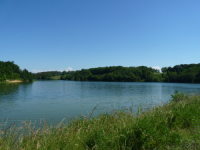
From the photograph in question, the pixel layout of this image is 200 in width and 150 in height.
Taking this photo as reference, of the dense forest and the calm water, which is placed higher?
the dense forest

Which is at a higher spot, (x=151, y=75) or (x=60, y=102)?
(x=151, y=75)

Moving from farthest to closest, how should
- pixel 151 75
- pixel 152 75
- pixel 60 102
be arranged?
pixel 152 75 → pixel 151 75 → pixel 60 102

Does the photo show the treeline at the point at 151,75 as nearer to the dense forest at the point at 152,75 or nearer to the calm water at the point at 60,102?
the dense forest at the point at 152,75

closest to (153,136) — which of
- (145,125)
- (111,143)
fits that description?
(145,125)

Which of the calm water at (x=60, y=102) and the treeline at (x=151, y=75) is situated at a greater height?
the treeline at (x=151, y=75)

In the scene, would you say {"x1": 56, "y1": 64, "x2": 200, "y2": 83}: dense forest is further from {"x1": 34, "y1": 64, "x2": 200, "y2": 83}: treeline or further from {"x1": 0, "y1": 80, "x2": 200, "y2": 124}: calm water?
{"x1": 0, "y1": 80, "x2": 200, "y2": 124}: calm water

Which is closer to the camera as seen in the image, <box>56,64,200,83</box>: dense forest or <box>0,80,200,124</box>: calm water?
<box>0,80,200,124</box>: calm water

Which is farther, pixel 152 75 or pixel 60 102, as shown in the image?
pixel 152 75

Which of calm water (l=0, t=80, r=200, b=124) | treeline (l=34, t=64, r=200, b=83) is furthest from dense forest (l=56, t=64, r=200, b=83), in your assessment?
calm water (l=0, t=80, r=200, b=124)

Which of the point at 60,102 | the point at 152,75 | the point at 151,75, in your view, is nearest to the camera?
the point at 60,102

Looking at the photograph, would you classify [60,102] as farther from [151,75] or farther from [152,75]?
[152,75]

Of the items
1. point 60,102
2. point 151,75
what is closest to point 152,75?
point 151,75

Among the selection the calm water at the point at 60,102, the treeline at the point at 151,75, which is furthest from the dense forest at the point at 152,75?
the calm water at the point at 60,102

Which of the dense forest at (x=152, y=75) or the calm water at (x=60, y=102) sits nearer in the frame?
the calm water at (x=60, y=102)
